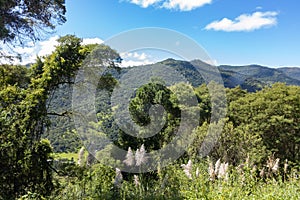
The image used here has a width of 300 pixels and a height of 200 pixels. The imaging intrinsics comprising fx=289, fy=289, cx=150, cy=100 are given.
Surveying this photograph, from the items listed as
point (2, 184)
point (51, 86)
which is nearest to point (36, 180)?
A: point (2, 184)

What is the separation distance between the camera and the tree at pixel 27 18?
14.3 ft

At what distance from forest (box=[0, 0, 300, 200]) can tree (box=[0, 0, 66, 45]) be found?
0.02 meters

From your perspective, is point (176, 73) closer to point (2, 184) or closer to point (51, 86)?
point (51, 86)

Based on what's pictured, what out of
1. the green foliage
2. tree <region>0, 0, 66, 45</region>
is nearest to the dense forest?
the green foliage

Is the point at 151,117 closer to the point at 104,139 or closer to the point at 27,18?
the point at 104,139

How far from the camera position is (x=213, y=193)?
390cm

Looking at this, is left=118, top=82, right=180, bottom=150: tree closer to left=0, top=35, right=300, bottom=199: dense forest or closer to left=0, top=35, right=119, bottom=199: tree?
left=0, top=35, right=300, bottom=199: dense forest

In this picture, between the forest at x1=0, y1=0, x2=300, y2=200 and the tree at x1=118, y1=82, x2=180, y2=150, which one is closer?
the forest at x1=0, y1=0, x2=300, y2=200

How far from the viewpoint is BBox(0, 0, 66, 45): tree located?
4348 mm

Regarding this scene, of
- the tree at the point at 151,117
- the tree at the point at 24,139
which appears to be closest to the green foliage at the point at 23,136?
the tree at the point at 24,139

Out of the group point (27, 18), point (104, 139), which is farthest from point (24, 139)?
point (104, 139)

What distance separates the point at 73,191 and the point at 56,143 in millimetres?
3699

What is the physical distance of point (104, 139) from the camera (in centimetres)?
816

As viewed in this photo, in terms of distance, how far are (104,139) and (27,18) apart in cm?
420
